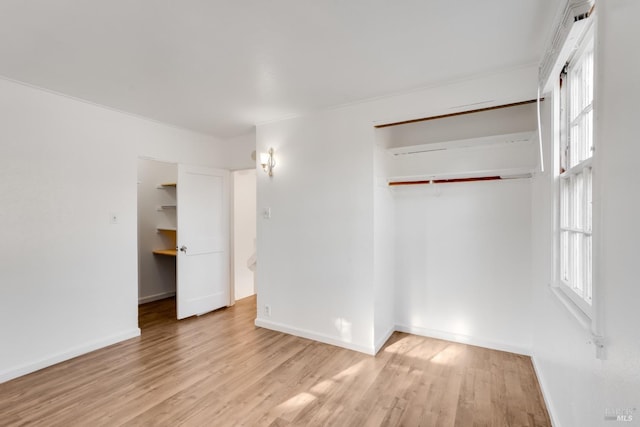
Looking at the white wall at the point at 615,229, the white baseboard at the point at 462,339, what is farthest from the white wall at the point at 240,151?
the white wall at the point at 615,229

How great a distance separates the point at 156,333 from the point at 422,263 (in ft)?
10.7

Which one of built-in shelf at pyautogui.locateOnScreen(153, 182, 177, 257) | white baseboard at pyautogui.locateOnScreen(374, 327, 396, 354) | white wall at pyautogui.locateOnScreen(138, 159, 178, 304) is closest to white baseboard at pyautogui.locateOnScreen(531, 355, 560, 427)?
white baseboard at pyautogui.locateOnScreen(374, 327, 396, 354)

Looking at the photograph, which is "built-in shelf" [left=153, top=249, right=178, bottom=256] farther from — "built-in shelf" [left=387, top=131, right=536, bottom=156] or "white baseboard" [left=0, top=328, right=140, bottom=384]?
"built-in shelf" [left=387, top=131, right=536, bottom=156]

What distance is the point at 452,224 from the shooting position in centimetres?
326

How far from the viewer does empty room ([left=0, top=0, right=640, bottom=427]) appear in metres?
1.61

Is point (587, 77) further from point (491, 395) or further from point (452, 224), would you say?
point (491, 395)

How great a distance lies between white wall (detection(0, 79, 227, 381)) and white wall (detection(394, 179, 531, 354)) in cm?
319

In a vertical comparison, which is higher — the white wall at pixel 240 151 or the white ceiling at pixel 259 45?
the white ceiling at pixel 259 45

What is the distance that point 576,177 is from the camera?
5.76ft

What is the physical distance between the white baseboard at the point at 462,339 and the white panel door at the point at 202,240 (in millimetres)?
2655

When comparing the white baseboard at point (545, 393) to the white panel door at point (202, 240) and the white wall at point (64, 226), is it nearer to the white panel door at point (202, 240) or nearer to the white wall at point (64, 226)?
the white panel door at point (202, 240)

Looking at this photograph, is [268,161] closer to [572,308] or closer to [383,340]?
[383,340]

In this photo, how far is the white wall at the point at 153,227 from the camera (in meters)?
5.01

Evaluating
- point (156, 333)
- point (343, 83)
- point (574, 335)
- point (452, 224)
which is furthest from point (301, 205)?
point (574, 335)
